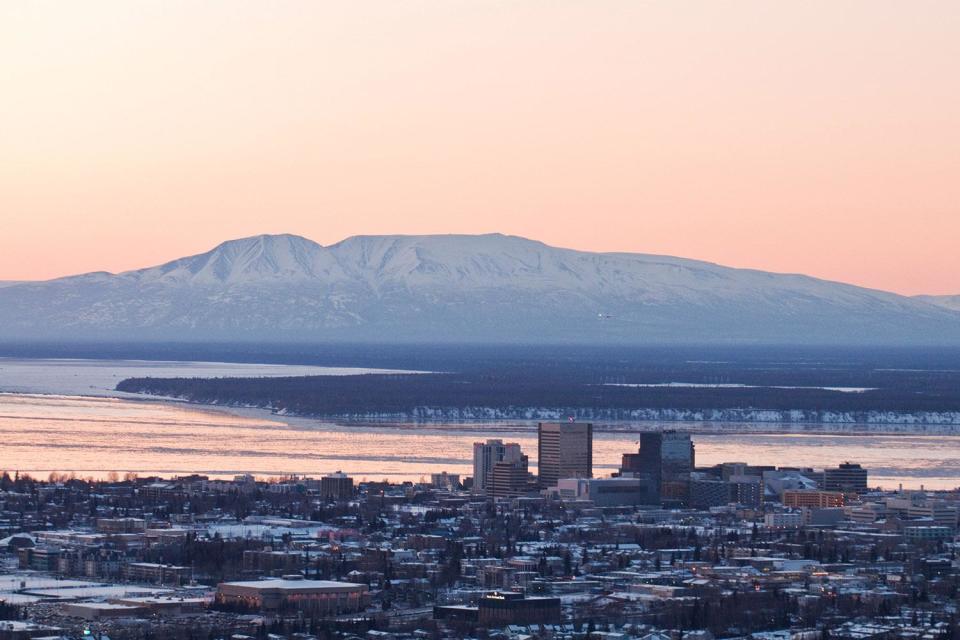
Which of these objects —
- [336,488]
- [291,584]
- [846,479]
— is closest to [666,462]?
[846,479]

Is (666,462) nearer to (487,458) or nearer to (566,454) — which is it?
(566,454)

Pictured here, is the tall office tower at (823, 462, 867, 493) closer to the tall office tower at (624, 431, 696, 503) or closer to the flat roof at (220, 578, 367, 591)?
the tall office tower at (624, 431, 696, 503)

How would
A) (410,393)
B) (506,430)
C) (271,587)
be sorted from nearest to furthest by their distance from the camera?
(271,587), (506,430), (410,393)

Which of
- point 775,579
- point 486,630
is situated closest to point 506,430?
point 775,579

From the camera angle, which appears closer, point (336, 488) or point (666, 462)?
point (336, 488)

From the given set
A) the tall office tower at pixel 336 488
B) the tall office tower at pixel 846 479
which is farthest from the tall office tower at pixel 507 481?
the tall office tower at pixel 846 479

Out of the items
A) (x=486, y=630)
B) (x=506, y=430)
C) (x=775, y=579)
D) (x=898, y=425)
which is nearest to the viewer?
(x=486, y=630)

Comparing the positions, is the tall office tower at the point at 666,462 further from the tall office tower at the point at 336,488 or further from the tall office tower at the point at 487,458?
the tall office tower at the point at 336,488

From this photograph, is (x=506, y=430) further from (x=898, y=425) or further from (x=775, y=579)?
(x=775, y=579)
